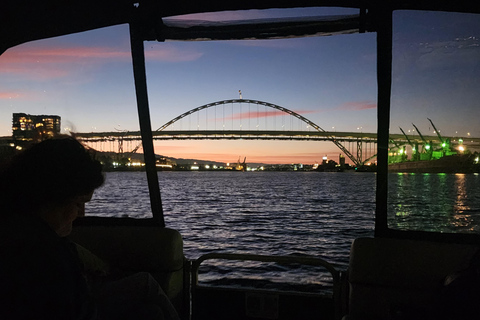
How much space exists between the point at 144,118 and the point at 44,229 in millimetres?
2223

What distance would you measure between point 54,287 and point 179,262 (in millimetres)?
1687

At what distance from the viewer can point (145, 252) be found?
8.07 ft

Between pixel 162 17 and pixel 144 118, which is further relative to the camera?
pixel 144 118

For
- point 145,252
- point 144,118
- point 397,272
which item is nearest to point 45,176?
point 145,252

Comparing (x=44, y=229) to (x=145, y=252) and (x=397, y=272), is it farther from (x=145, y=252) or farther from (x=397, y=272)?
(x=397, y=272)

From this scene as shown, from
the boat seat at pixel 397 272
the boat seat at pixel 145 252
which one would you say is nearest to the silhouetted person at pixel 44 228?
the boat seat at pixel 145 252

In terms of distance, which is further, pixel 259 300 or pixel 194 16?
pixel 194 16

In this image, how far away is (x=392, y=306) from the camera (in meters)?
1.82

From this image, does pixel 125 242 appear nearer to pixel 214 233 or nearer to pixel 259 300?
pixel 259 300

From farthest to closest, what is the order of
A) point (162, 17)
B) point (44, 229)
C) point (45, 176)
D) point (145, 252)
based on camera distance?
point (162, 17) < point (145, 252) < point (45, 176) < point (44, 229)

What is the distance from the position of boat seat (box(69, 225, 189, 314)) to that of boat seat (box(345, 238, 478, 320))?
1043 millimetres

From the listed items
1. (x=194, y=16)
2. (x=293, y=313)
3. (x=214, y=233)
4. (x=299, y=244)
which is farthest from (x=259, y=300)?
(x=214, y=233)

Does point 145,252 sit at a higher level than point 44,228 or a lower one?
lower

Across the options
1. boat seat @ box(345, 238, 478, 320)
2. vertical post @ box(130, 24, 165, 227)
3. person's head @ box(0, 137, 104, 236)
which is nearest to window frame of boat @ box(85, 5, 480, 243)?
vertical post @ box(130, 24, 165, 227)
